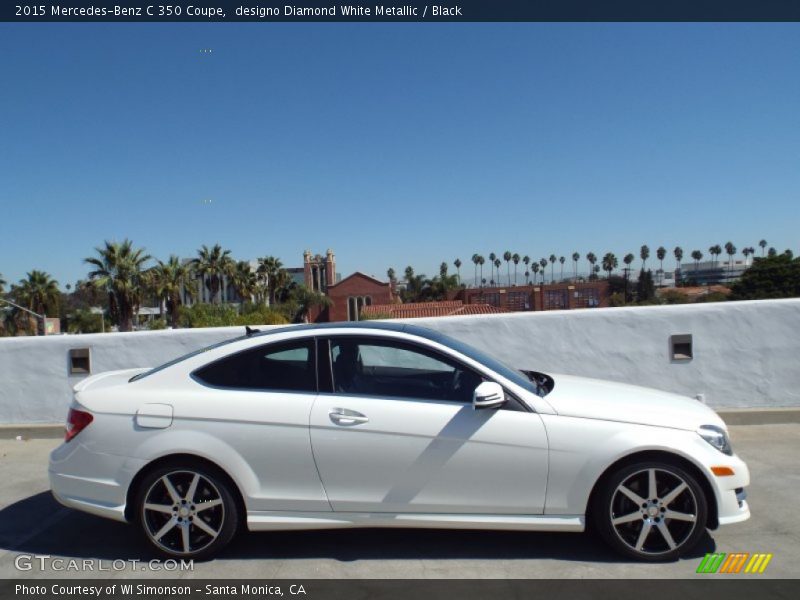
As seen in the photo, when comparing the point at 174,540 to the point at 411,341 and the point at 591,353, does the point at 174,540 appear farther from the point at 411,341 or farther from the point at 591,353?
the point at 591,353

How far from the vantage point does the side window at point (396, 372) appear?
4.10 m

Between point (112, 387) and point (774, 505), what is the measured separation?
15.8 ft

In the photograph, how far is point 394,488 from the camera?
Answer: 3951mm

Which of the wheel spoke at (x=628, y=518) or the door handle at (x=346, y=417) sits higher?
the door handle at (x=346, y=417)

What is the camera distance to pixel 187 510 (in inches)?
158

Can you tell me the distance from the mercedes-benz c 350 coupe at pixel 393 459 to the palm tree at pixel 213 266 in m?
63.5

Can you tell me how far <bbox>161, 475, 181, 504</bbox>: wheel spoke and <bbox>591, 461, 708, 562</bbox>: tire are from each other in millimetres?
2569

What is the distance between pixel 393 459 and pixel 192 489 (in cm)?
126

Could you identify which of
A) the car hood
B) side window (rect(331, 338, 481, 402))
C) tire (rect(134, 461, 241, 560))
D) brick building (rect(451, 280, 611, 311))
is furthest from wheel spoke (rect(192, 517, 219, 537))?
brick building (rect(451, 280, 611, 311))

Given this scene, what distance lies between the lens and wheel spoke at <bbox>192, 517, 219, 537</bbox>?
3.99 metres

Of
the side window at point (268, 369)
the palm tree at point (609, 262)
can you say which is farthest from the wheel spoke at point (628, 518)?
the palm tree at point (609, 262)

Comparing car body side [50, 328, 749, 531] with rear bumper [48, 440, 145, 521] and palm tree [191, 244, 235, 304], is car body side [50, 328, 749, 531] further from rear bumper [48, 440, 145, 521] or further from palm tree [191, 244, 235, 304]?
palm tree [191, 244, 235, 304]

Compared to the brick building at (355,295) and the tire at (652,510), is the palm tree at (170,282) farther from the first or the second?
the tire at (652,510)
